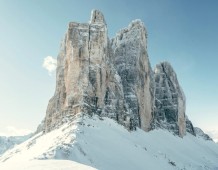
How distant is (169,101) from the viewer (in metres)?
106

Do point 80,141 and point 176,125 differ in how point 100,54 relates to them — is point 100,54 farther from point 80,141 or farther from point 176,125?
point 176,125

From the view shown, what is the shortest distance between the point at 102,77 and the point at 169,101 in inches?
1803

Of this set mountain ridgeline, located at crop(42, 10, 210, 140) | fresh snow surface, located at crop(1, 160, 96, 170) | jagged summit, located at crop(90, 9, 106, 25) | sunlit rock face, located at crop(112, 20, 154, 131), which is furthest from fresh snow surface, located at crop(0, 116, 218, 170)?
jagged summit, located at crop(90, 9, 106, 25)

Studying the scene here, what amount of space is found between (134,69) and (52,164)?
50864 millimetres

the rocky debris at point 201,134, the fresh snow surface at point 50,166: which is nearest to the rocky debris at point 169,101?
the rocky debris at point 201,134

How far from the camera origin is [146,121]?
274 feet

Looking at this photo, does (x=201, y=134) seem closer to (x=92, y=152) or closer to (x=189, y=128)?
(x=189, y=128)

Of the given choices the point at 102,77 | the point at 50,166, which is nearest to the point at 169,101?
the point at 102,77

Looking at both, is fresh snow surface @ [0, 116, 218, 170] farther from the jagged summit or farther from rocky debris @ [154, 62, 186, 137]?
Result: rocky debris @ [154, 62, 186, 137]

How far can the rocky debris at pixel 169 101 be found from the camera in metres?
100

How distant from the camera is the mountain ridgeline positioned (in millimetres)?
61312

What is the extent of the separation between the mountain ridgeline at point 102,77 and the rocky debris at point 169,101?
7544mm

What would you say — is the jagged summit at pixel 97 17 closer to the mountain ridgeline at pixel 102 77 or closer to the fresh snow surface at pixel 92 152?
the mountain ridgeline at pixel 102 77

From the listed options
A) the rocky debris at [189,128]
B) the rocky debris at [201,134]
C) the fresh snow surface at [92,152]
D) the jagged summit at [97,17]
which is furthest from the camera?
the rocky debris at [201,134]
